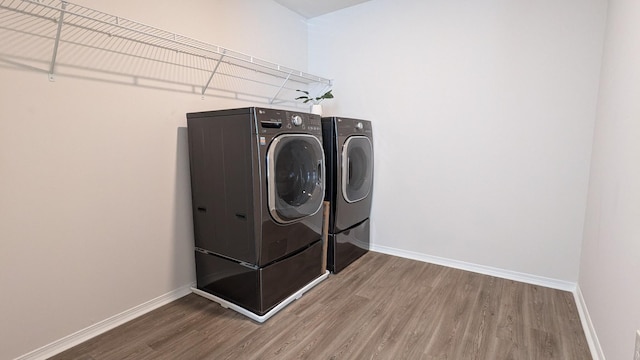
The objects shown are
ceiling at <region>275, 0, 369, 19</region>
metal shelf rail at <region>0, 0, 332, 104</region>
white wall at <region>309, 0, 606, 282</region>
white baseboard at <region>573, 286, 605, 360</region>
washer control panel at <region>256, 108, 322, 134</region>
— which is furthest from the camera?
ceiling at <region>275, 0, 369, 19</region>

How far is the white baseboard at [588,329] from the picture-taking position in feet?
5.00

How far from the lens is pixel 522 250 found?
93.0 inches

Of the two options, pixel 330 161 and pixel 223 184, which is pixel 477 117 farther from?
pixel 223 184

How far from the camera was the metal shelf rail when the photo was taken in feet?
4.66

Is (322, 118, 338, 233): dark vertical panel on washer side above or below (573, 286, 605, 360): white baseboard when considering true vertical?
above

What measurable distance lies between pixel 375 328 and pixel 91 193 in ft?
5.76

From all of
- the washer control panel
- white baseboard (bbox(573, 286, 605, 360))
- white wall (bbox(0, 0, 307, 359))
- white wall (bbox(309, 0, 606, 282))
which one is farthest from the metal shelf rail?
white baseboard (bbox(573, 286, 605, 360))

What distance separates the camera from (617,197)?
1.40 meters

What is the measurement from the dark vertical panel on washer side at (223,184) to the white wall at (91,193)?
14 cm

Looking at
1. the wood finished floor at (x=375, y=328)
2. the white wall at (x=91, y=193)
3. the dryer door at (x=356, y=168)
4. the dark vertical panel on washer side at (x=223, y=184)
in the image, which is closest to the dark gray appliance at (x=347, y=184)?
the dryer door at (x=356, y=168)

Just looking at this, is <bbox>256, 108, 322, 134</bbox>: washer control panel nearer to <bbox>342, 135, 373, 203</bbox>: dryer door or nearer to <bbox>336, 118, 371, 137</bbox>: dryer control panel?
<bbox>336, 118, 371, 137</bbox>: dryer control panel

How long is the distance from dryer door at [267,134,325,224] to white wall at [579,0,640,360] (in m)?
1.57

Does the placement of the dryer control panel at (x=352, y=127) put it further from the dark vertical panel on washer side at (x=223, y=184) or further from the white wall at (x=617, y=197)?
the white wall at (x=617, y=197)

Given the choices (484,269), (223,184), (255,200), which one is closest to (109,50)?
(223,184)
